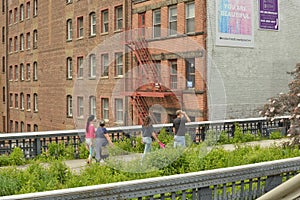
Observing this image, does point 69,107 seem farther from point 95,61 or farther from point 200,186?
point 200,186

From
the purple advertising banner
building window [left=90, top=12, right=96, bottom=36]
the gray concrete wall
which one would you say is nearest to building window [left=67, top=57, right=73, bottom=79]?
building window [left=90, top=12, right=96, bottom=36]

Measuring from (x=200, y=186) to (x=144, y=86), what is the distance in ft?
57.2

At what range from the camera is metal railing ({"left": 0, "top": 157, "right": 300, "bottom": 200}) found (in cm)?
662

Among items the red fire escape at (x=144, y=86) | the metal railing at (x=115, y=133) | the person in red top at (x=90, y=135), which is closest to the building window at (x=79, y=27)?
the red fire escape at (x=144, y=86)

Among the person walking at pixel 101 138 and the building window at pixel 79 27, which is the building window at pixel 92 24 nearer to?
the building window at pixel 79 27

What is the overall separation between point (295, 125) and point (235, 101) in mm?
12708

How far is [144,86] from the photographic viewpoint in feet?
81.5

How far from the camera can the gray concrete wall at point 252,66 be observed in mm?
23984

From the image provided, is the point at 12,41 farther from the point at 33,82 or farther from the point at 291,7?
the point at 291,7

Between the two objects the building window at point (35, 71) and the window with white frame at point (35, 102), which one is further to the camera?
the window with white frame at point (35, 102)

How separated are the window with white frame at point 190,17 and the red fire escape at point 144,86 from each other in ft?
8.23

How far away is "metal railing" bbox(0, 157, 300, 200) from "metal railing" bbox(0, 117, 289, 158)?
6.16 metres

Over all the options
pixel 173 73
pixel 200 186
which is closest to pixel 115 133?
pixel 173 73

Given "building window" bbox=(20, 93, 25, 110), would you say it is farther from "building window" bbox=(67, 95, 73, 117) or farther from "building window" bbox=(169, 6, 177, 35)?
"building window" bbox=(169, 6, 177, 35)
